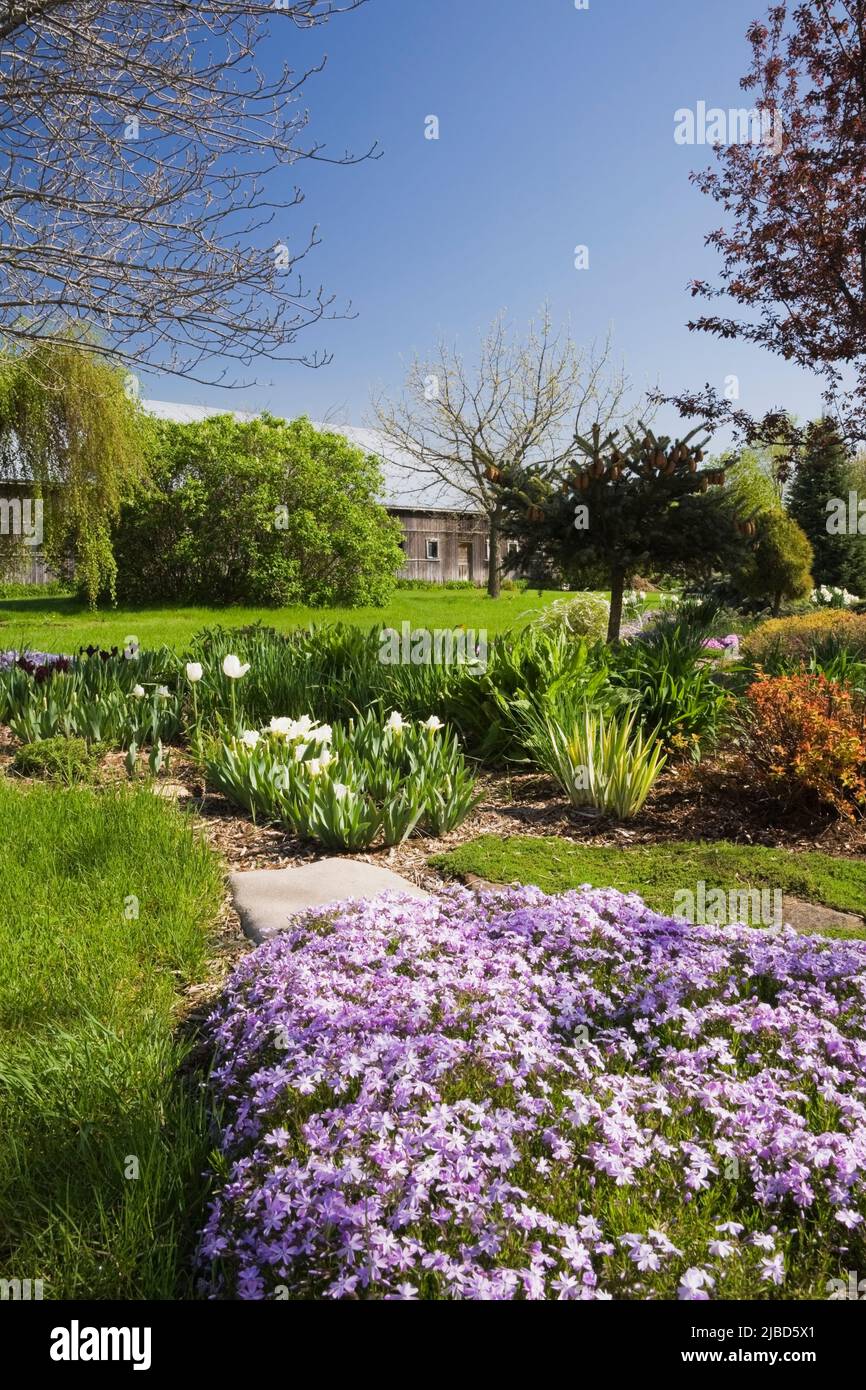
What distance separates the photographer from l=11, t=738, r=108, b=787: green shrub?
656 cm

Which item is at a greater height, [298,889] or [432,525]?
[432,525]

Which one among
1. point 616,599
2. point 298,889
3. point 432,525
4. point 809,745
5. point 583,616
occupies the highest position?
point 432,525

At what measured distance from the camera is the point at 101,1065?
2.61 m

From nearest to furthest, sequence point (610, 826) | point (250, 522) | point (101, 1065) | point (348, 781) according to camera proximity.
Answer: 1. point (101, 1065)
2. point (348, 781)
3. point (610, 826)
4. point (250, 522)

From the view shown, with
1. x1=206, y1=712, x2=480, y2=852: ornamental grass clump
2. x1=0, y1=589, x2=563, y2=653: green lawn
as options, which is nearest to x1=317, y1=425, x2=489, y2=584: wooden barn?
x1=0, y1=589, x2=563, y2=653: green lawn

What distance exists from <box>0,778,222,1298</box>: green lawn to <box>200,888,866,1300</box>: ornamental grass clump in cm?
15

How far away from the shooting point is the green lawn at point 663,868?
460cm

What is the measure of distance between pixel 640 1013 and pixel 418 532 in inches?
Result: 1295

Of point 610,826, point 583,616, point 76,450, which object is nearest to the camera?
point 610,826

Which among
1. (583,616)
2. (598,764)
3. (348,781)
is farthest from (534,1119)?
(583,616)

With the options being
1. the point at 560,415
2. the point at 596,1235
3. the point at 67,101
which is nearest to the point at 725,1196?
the point at 596,1235

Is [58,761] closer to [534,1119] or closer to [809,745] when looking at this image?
[809,745]

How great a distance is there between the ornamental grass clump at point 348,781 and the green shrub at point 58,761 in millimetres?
1046

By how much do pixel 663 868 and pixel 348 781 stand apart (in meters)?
1.82
